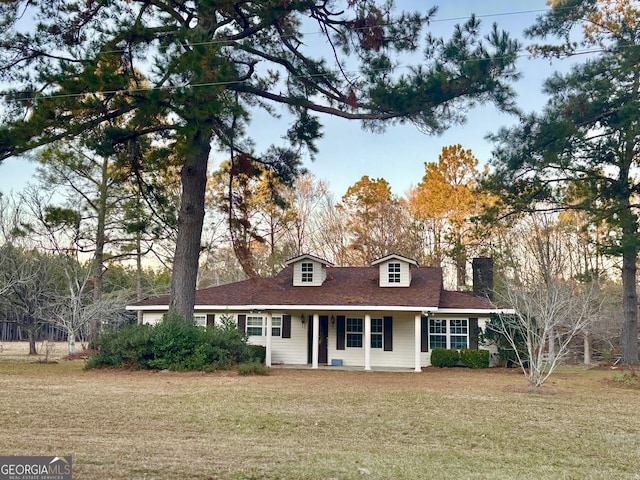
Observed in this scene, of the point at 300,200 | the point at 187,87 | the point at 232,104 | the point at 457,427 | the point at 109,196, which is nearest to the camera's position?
the point at 457,427

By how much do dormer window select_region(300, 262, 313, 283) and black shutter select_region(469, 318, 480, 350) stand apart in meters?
5.87

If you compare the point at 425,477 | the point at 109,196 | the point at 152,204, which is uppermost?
the point at 109,196

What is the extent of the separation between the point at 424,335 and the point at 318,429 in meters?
12.8

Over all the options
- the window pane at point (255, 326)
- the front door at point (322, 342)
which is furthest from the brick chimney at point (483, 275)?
the window pane at point (255, 326)

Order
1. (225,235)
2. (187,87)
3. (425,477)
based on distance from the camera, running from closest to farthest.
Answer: (425,477)
(187,87)
(225,235)

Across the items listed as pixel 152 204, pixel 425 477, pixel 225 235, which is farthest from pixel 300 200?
pixel 425 477

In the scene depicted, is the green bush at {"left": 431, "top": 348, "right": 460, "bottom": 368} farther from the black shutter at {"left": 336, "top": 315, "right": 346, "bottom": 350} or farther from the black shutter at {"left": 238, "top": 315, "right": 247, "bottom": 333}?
the black shutter at {"left": 238, "top": 315, "right": 247, "bottom": 333}

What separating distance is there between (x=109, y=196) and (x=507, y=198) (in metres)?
16.6

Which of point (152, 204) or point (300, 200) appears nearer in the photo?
point (152, 204)

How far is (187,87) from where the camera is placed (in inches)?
478

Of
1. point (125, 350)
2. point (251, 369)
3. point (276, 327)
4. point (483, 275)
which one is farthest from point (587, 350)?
point (125, 350)

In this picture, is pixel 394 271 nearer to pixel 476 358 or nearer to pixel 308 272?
pixel 308 272

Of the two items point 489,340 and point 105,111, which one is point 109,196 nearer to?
point 105,111

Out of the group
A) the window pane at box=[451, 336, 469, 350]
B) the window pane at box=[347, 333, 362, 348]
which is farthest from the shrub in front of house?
the window pane at box=[451, 336, 469, 350]
